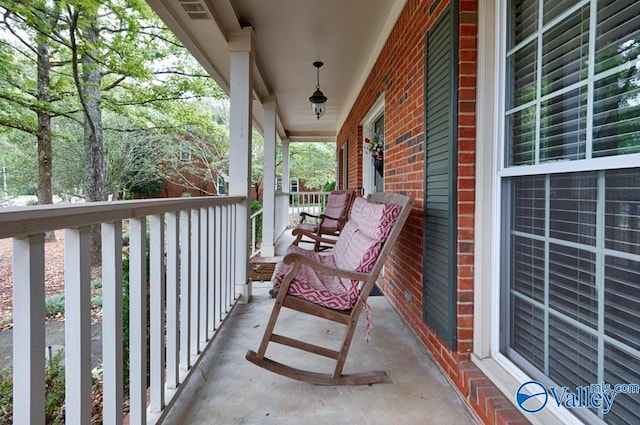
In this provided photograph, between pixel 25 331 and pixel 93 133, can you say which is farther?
pixel 93 133

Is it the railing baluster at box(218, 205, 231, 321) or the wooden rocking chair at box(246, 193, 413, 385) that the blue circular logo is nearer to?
the wooden rocking chair at box(246, 193, 413, 385)

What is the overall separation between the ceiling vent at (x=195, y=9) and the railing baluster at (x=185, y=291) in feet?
5.44

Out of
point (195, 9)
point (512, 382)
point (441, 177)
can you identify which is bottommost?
point (512, 382)

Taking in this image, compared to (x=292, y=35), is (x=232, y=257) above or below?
below

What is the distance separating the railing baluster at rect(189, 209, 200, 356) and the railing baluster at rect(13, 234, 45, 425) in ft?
3.45

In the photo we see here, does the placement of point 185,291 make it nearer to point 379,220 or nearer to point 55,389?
point 379,220

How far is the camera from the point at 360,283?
1.88 m

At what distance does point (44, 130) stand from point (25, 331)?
26.5 feet

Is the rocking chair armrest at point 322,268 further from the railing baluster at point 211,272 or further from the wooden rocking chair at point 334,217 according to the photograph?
the wooden rocking chair at point 334,217

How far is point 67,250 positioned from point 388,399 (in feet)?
4.59

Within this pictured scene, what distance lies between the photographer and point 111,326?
41.8 inches

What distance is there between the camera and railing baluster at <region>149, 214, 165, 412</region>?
Result: 4.43 ft

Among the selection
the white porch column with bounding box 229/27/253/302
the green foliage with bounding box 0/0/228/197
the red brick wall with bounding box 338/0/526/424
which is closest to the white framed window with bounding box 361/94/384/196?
the red brick wall with bounding box 338/0/526/424

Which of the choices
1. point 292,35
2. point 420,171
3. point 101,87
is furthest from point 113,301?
point 101,87
